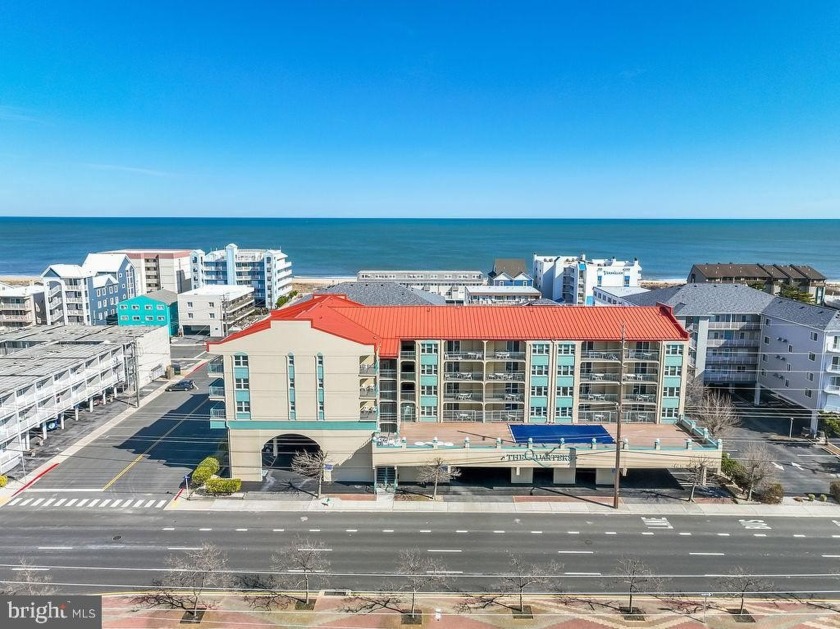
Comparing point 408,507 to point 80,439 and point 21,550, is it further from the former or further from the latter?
point 80,439

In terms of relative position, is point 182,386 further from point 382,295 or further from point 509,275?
point 509,275

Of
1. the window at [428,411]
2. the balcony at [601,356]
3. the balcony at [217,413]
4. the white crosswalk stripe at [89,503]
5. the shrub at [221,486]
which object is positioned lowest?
the white crosswalk stripe at [89,503]

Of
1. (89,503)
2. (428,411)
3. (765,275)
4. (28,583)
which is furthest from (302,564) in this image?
(765,275)

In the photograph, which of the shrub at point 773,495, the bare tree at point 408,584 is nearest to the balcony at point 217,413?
the bare tree at point 408,584

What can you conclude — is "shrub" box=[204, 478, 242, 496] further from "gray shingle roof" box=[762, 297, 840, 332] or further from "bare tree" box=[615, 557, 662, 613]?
"gray shingle roof" box=[762, 297, 840, 332]

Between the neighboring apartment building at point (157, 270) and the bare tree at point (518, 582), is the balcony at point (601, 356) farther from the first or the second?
the neighboring apartment building at point (157, 270)
